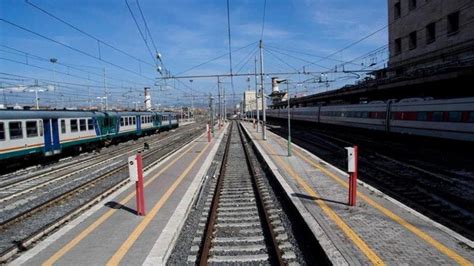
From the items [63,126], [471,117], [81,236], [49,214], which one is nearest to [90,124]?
[63,126]

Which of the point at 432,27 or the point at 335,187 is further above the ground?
the point at 432,27

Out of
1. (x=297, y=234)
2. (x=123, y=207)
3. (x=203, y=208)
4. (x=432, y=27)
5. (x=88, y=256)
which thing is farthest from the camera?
(x=432, y=27)

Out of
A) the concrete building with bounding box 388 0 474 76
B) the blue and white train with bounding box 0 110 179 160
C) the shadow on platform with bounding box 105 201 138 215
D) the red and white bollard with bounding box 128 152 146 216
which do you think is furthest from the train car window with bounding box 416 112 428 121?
the blue and white train with bounding box 0 110 179 160

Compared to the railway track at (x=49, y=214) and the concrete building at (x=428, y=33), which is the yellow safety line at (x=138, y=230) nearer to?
the railway track at (x=49, y=214)

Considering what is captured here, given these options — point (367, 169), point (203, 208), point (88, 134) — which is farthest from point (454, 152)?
point (88, 134)

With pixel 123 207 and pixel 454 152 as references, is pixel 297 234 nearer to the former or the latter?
pixel 123 207

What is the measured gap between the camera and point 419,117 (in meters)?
23.3

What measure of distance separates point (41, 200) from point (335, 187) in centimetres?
800

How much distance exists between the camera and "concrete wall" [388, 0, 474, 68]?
28.3 meters

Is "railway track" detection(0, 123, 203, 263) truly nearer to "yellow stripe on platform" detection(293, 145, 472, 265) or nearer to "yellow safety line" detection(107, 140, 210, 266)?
"yellow safety line" detection(107, 140, 210, 266)

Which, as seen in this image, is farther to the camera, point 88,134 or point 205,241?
point 88,134

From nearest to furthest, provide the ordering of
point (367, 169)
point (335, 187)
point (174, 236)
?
point (174, 236)
point (335, 187)
point (367, 169)

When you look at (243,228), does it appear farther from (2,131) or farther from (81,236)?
(2,131)

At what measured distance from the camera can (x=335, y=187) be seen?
11.4 m
